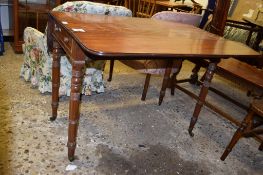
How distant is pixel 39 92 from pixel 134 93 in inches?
36.8

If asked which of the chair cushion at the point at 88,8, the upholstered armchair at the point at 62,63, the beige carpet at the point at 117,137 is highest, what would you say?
the chair cushion at the point at 88,8

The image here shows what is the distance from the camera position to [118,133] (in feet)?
6.88

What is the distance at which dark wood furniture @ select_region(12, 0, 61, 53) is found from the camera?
3.17 metres

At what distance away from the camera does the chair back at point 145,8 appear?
523 cm

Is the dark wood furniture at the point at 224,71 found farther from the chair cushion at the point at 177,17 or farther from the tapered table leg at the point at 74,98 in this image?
the tapered table leg at the point at 74,98

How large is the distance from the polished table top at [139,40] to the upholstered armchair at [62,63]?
0.24 metres

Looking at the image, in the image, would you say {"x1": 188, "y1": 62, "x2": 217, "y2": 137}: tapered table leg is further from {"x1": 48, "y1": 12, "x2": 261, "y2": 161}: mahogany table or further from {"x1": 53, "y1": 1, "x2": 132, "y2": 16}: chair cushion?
{"x1": 53, "y1": 1, "x2": 132, "y2": 16}: chair cushion

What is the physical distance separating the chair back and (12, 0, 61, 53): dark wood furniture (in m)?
2.24

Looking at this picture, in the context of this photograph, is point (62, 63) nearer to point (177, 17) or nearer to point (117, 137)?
point (117, 137)

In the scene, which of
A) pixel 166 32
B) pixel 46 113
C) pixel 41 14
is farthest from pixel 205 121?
pixel 41 14

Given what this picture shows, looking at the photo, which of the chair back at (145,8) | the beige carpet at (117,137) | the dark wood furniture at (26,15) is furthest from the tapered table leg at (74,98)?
the chair back at (145,8)

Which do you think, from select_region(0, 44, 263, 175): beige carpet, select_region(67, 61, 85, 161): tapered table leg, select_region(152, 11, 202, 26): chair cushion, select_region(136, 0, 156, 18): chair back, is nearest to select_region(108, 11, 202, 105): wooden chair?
select_region(152, 11, 202, 26): chair cushion

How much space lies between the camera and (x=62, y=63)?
2.34 metres

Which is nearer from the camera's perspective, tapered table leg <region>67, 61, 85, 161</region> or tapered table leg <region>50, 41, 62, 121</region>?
tapered table leg <region>67, 61, 85, 161</region>
